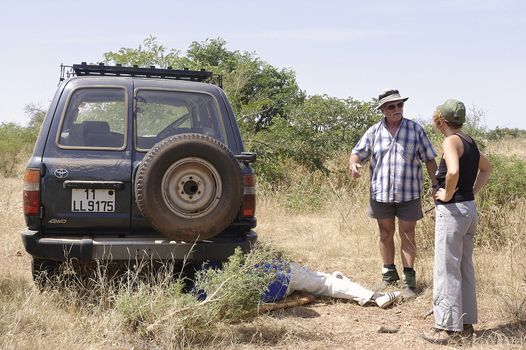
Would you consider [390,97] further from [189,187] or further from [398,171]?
[189,187]

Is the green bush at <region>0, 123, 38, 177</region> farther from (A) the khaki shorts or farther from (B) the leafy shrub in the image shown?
(B) the leafy shrub

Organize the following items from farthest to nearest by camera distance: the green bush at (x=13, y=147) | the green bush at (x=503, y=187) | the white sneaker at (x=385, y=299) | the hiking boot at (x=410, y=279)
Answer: the green bush at (x=13, y=147)
the green bush at (x=503, y=187)
the hiking boot at (x=410, y=279)
the white sneaker at (x=385, y=299)

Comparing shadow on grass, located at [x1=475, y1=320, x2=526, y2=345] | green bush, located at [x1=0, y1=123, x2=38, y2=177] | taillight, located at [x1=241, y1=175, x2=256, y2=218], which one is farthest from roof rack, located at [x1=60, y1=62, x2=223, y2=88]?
green bush, located at [x1=0, y1=123, x2=38, y2=177]

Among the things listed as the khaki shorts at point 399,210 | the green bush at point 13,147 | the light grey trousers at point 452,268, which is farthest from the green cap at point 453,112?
the green bush at point 13,147

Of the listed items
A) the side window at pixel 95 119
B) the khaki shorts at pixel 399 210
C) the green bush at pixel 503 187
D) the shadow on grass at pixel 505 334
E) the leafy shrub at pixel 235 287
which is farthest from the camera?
the green bush at pixel 503 187

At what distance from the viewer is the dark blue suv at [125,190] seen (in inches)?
182

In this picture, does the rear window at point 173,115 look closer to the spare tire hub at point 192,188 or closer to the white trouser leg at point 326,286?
the spare tire hub at point 192,188

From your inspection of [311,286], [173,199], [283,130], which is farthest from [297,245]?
[283,130]

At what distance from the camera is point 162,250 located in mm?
4660

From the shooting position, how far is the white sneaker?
5.24m

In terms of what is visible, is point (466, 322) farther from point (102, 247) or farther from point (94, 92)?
point (94, 92)

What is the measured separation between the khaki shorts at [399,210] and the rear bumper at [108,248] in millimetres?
1737

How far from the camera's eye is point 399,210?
5.74 metres

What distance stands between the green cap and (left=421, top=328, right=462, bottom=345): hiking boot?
138 centimetres
